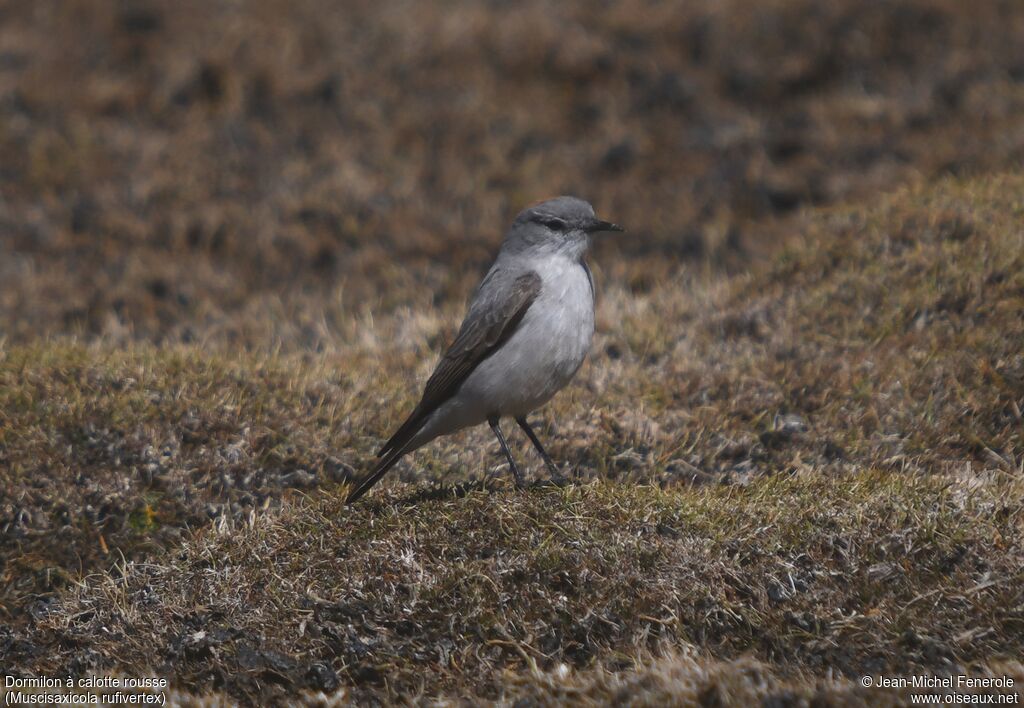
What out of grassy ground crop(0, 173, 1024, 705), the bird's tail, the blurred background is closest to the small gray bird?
the bird's tail

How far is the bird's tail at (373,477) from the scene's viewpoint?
21.3ft

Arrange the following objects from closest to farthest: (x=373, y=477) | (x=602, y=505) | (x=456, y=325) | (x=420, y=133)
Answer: (x=602, y=505)
(x=373, y=477)
(x=456, y=325)
(x=420, y=133)

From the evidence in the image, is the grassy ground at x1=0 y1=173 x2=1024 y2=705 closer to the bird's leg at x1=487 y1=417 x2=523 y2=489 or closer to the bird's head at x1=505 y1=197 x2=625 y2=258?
the bird's leg at x1=487 y1=417 x2=523 y2=489

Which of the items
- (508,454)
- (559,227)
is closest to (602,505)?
(508,454)

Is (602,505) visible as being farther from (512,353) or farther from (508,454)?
(512,353)

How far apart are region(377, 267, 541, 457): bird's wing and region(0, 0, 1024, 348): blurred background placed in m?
4.22

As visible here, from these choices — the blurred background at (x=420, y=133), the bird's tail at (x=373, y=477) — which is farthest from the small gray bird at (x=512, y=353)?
the blurred background at (x=420, y=133)

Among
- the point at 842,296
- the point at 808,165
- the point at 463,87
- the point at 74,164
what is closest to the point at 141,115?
the point at 74,164

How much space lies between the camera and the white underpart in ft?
22.2

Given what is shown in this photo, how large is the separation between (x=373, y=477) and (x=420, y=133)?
783 cm

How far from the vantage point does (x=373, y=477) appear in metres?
6.53

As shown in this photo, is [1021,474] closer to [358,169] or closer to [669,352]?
[669,352]

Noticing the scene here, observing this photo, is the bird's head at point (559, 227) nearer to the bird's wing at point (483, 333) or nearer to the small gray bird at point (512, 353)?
the small gray bird at point (512, 353)

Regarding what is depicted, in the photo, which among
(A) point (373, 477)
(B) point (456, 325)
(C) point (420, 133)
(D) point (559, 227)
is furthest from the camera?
(C) point (420, 133)
